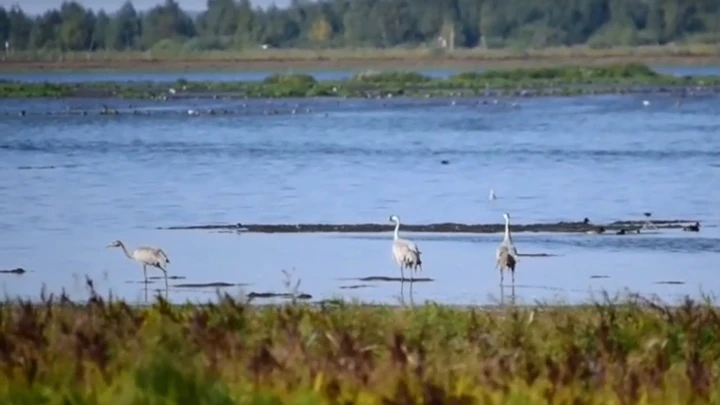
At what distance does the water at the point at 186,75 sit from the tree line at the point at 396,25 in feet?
7.40

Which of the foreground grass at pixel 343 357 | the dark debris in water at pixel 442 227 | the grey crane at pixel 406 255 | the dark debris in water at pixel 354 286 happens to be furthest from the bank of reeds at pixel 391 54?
the foreground grass at pixel 343 357

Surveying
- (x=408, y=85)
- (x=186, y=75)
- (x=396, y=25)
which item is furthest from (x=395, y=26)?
(x=408, y=85)

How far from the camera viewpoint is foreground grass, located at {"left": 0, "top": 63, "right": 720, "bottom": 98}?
86.3 m

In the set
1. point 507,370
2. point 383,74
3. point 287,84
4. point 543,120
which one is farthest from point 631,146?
point 383,74

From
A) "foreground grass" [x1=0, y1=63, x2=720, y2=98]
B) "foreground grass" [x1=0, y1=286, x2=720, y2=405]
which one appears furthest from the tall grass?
"foreground grass" [x1=0, y1=286, x2=720, y2=405]

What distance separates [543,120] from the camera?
61.7m

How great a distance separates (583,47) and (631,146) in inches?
3083

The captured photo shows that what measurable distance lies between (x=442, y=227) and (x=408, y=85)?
218 ft

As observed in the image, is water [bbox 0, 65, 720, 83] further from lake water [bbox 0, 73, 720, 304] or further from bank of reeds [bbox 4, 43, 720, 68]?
lake water [bbox 0, 73, 720, 304]

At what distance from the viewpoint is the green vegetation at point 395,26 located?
11175 cm

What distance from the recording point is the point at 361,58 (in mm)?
130125

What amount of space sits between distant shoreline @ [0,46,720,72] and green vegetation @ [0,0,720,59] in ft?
2.50

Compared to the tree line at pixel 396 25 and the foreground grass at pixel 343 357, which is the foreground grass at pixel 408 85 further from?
the foreground grass at pixel 343 357

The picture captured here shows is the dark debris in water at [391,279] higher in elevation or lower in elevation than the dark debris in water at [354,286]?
lower
